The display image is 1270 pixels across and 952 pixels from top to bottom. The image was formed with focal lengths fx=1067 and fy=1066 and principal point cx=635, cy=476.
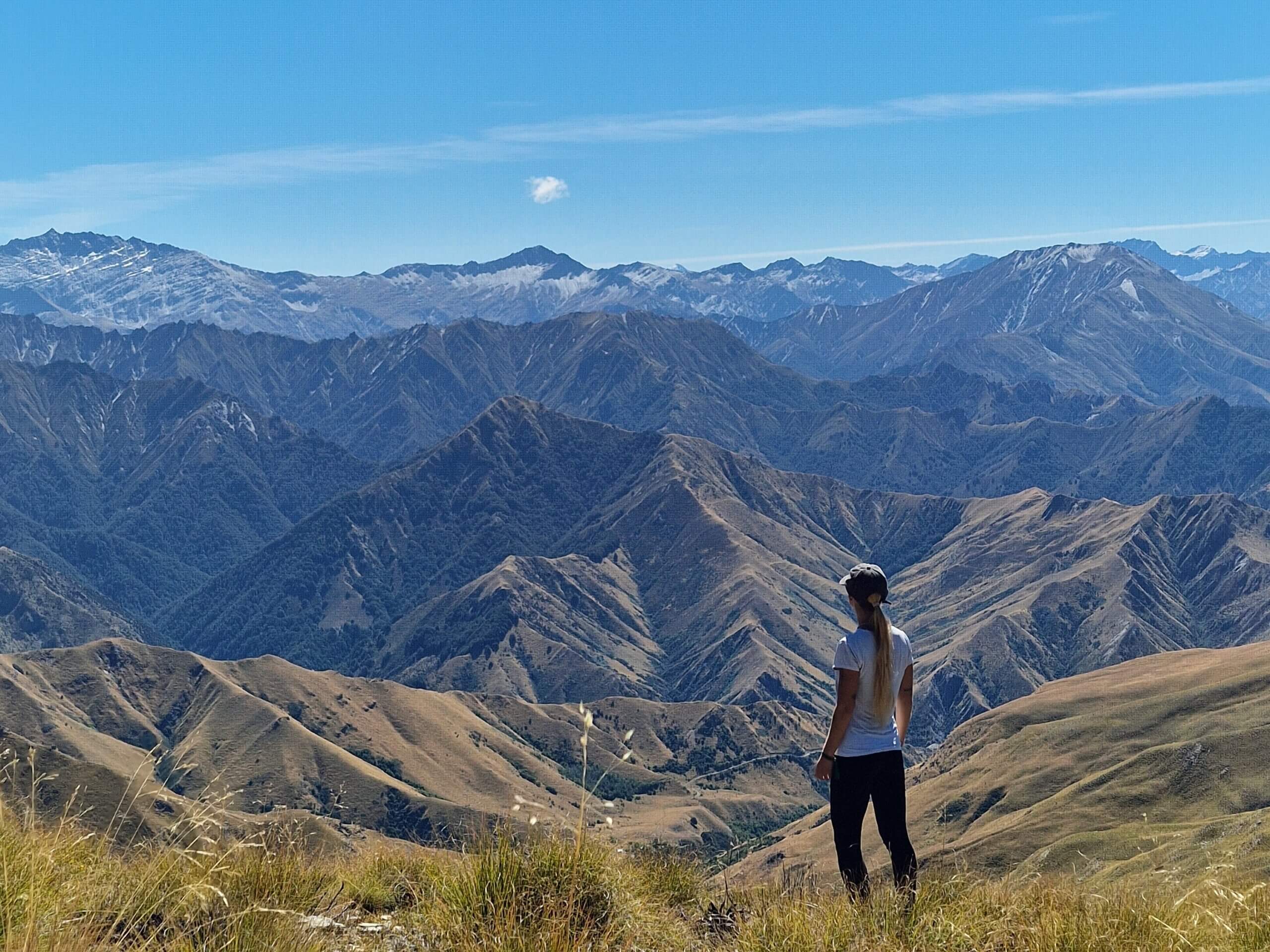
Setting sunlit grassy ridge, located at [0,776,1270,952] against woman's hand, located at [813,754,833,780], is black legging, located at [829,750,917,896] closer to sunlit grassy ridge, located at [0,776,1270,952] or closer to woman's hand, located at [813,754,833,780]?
woman's hand, located at [813,754,833,780]

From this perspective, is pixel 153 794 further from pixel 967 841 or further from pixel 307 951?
pixel 967 841

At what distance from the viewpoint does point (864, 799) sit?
44.9 ft

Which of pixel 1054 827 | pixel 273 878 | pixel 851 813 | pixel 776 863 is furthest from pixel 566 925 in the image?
pixel 776 863

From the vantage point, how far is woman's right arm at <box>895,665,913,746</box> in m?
14.2

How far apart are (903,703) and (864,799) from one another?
1.56 m

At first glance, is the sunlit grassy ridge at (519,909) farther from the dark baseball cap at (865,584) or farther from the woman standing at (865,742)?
the dark baseball cap at (865,584)

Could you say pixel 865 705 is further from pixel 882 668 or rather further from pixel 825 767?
pixel 825 767

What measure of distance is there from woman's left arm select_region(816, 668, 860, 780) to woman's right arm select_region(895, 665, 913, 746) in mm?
824

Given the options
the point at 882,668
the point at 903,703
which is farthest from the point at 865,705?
the point at 903,703

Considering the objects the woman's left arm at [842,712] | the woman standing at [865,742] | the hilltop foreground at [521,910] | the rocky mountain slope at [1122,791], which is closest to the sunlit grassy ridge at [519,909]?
the hilltop foreground at [521,910]

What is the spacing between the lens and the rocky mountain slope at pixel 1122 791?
4505 inches

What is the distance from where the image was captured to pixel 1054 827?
5615 inches

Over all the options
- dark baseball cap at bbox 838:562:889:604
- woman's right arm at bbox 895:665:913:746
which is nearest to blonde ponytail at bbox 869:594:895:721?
dark baseball cap at bbox 838:562:889:604

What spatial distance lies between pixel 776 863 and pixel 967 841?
140 ft
